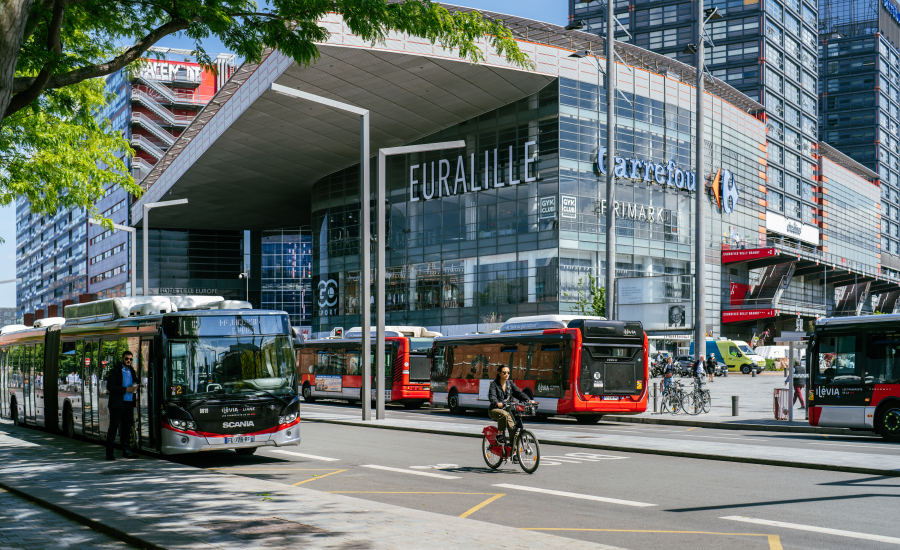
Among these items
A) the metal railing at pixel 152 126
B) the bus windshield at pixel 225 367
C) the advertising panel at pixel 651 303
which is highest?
the metal railing at pixel 152 126

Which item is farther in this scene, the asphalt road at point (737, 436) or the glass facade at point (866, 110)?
the glass facade at point (866, 110)

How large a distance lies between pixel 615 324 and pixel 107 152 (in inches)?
553

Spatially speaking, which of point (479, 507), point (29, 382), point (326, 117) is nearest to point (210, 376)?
point (479, 507)

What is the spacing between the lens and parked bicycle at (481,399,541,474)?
1357 cm

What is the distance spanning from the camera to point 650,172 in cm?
5956

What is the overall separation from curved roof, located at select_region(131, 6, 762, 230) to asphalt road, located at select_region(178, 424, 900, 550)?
2846 cm

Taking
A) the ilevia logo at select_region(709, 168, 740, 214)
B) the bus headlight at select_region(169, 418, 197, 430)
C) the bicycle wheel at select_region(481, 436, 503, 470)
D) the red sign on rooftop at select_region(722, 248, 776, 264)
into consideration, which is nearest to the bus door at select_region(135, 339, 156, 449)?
the bus headlight at select_region(169, 418, 197, 430)

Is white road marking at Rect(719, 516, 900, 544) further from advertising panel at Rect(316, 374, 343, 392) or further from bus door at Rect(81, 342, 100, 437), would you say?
advertising panel at Rect(316, 374, 343, 392)

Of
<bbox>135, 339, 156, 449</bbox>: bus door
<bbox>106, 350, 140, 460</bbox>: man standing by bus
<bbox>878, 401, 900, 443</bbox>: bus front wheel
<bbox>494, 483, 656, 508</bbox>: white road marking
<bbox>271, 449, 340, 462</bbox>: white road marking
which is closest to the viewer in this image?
<bbox>494, 483, 656, 508</bbox>: white road marking

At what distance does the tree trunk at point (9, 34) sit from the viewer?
6.98 metres

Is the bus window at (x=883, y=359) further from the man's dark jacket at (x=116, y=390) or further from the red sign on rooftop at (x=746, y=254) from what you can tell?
the red sign on rooftop at (x=746, y=254)

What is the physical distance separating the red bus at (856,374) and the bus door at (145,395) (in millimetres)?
14713

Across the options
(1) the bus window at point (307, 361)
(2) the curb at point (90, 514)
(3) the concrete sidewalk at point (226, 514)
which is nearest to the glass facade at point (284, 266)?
(1) the bus window at point (307, 361)

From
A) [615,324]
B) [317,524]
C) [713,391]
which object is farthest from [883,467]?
[713,391]
